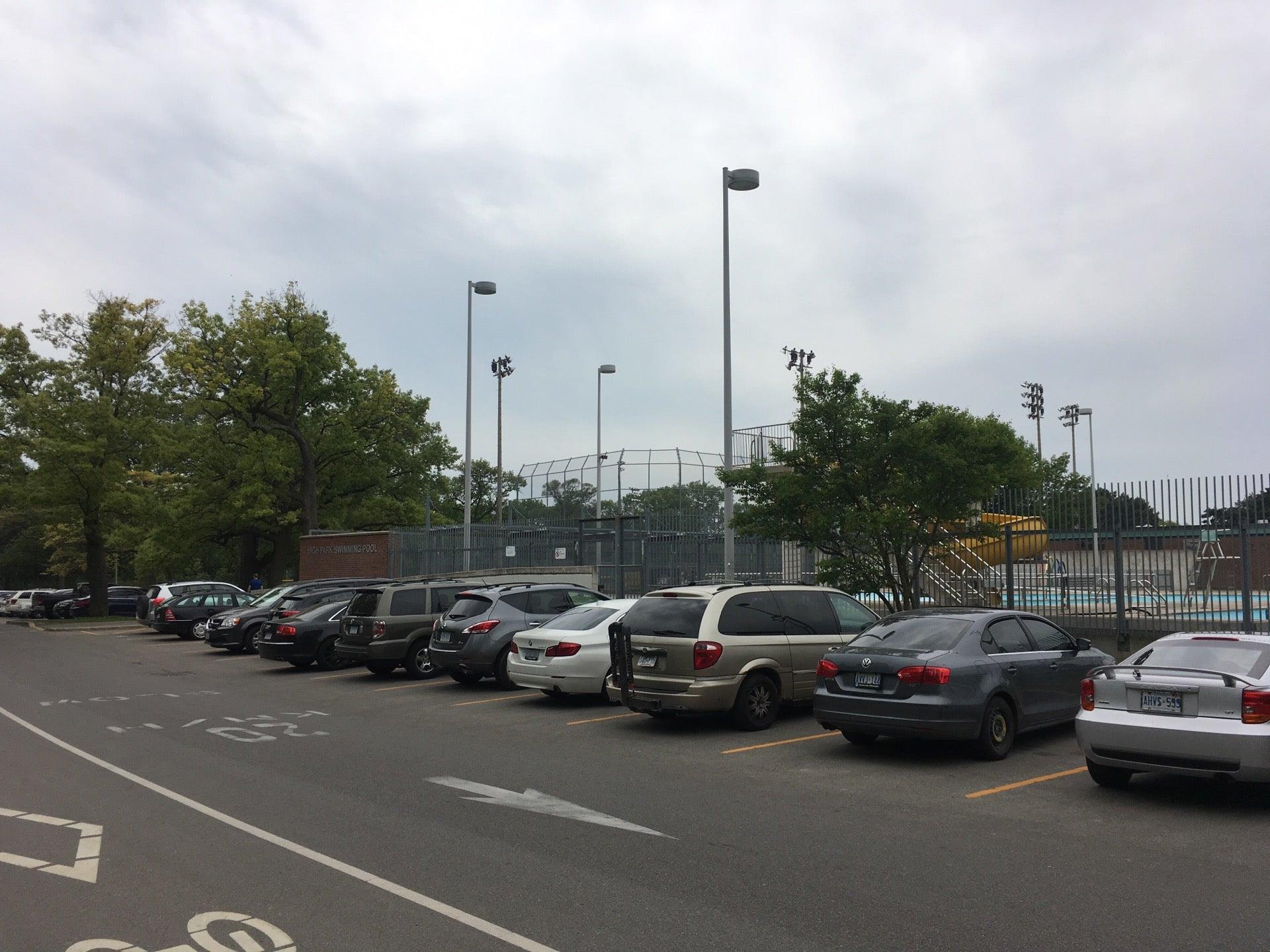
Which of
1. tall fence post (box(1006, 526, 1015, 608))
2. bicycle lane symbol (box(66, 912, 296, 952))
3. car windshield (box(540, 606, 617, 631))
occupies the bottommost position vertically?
bicycle lane symbol (box(66, 912, 296, 952))

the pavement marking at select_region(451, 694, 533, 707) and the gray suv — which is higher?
the gray suv

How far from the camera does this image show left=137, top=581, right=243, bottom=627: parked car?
1309 inches

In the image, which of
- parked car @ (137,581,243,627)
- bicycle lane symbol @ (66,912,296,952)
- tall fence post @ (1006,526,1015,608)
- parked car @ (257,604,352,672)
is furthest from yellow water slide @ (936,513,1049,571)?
parked car @ (137,581,243,627)

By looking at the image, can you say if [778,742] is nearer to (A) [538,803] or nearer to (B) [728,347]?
(A) [538,803]

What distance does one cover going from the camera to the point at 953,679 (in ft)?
32.7

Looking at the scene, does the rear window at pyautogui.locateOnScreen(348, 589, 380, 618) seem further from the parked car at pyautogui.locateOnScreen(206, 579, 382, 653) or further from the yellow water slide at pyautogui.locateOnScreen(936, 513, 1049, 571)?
the yellow water slide at pyautogui.locateOnScreen(936, 513, 1049, 571)

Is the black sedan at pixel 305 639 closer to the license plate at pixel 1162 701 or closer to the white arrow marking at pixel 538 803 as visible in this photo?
the white arrow marking at pixel 538 803

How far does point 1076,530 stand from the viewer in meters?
16.2

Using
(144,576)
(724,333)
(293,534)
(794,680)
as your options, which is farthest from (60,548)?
(794,680)

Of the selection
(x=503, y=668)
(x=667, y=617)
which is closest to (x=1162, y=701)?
(x=667, y=617)

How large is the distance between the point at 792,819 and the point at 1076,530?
1008 centimetres

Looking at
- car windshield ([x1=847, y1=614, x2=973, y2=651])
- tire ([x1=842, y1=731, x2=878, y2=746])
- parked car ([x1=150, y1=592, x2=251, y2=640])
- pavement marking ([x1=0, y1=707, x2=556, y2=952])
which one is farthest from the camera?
parked car ([x1=150, y1=592, x2=251, y2=640])

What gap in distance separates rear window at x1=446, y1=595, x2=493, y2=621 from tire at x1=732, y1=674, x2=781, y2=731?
5912mm

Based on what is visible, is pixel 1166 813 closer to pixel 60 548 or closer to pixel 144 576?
pixel 144 576
